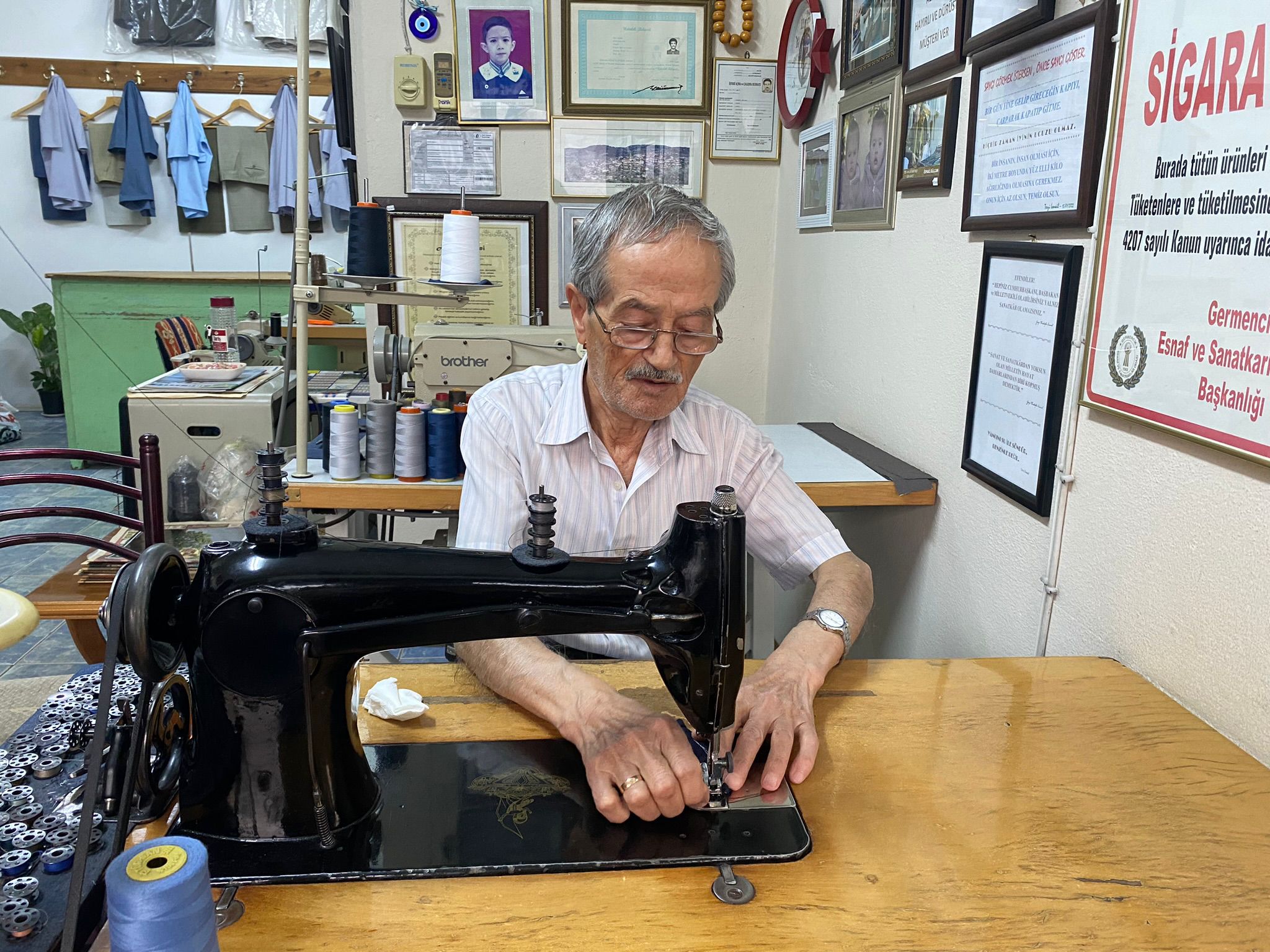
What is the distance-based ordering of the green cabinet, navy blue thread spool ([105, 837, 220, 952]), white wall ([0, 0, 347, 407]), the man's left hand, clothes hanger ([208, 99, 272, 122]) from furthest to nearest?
clothes hanger ([208, 99, 272, 122]) < white wall ([0, 0, 347, 407]) < the green cabinet < the man's left hand < navy blue thread spool ([105, 837, 220, 952])

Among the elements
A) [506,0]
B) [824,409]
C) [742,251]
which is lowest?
[824,409]

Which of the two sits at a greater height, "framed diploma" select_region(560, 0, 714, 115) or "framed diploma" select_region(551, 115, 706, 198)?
"framed diploma" select_region(560, 0, 714, 115)

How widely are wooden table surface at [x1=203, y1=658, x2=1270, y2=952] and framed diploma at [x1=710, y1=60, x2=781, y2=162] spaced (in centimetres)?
240

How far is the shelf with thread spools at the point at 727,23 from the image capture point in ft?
9.59

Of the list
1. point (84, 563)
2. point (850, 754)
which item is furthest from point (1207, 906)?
point (84, 563)

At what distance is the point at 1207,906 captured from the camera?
0.76 meters

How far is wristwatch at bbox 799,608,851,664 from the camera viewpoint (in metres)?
1.22

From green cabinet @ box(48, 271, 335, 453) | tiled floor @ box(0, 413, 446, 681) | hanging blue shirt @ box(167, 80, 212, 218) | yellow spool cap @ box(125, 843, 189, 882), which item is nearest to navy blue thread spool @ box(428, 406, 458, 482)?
tiled floor @ box(0, 413, 446, 681)

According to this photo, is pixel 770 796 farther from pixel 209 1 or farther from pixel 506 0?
pixel 209 1

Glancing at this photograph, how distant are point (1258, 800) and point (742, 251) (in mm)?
2522

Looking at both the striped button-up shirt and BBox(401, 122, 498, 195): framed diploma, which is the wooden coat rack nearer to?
BBox(401, 122, 498, 195): framed diploma

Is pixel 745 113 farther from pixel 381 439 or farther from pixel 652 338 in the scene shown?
pixel 652 338

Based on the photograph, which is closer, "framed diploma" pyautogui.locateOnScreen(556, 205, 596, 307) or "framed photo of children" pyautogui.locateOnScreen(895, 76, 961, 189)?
"framed photo of children" pyautogui.locateOnScreen(895, 76, 961, 189)

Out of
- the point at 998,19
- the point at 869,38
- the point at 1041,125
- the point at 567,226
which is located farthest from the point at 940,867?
the point at 567,226
